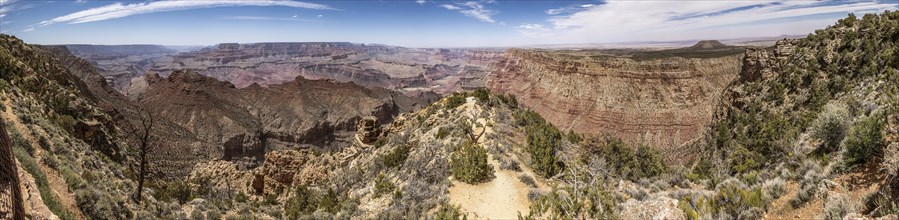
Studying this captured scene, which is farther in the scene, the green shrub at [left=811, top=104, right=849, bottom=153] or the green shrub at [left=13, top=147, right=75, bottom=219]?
the green shrub at [left=811, top=104, right=849, bottom=153]

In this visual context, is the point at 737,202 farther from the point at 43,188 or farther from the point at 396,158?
the point at 43,188

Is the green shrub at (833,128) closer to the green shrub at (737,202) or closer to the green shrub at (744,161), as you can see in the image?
the green shrub at (744,161)

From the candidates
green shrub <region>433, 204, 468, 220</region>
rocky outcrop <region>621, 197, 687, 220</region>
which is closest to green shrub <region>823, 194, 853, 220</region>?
rocky outcrop <region>621, 197, 687, 220</region>

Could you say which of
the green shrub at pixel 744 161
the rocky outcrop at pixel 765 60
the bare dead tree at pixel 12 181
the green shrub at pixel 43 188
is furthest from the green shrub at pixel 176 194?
the rocky outcrop at pixel 765 60

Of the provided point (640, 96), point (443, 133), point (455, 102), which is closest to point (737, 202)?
point (443, 133)

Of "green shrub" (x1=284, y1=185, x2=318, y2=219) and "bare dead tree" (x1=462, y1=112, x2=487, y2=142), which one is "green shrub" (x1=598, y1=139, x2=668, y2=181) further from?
"green shrub" (x1=284, y1=185, x2=318, y2=219)

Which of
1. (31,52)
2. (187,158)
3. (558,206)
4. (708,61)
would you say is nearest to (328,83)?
(187,158)
